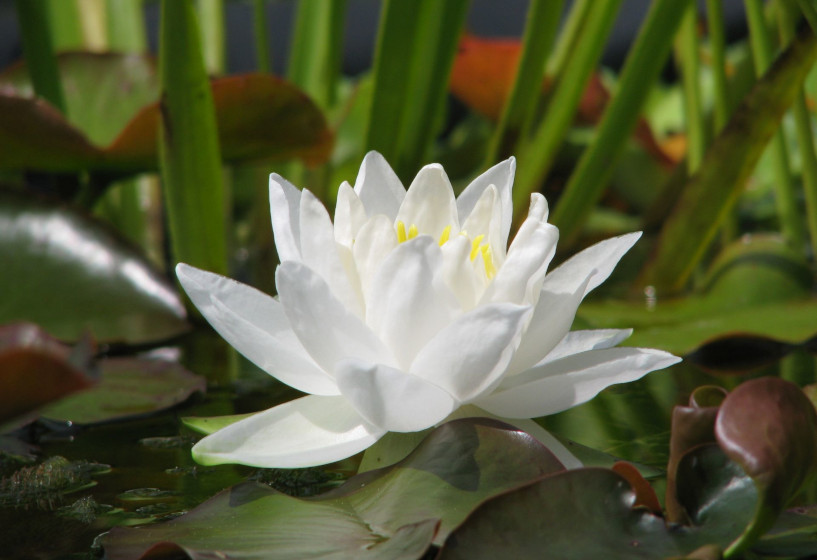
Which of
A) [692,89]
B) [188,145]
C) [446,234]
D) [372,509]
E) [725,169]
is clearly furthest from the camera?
[692,89]

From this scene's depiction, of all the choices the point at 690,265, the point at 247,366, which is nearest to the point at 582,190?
the point at 690,265

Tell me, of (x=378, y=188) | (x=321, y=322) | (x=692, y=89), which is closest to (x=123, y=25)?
(x=692, y=89)

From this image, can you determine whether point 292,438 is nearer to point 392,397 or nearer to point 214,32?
point 392,397

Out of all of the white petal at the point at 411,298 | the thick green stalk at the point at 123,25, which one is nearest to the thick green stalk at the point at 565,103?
the white petal at the point at 411,298

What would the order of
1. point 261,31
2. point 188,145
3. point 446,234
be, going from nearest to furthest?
point 446,234 → point 188,145 → point 261,31

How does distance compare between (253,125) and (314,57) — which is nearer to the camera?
(253,125)

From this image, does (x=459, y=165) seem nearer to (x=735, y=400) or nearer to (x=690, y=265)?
(x=690, y=265)
